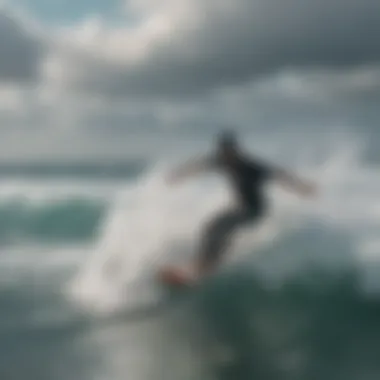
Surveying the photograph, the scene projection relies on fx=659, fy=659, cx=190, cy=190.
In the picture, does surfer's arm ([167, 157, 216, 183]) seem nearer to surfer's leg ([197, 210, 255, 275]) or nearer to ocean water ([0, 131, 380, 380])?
ocean water ([0, 131, 380, 380])

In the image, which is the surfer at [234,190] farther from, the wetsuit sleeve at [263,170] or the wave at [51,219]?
the wave at [51,219]

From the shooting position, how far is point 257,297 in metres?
1.87

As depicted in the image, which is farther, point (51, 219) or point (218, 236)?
point (51, 219)

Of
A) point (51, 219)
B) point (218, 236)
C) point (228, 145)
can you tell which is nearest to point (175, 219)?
point (218, 236)

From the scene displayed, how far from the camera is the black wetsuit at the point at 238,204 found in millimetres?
1833

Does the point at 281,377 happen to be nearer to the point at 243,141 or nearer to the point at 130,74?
the point at 243,141

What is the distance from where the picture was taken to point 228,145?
1843mm

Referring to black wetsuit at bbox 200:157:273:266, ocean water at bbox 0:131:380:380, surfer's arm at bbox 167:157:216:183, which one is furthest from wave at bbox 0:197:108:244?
black wetsuit at bbox 200:157:273:266

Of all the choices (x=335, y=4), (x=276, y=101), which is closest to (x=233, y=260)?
(x=276, y=101)

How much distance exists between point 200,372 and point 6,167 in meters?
0.82

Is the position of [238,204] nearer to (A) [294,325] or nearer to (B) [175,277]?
(B) [175,277]

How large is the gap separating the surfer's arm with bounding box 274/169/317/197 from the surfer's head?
0.13 metres

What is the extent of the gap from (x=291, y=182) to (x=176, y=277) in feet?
1.38

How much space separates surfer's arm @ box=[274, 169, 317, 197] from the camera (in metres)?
1.85
